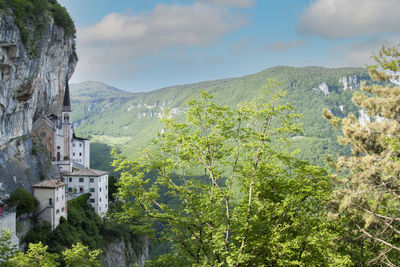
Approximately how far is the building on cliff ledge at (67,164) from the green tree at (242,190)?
1089 inches

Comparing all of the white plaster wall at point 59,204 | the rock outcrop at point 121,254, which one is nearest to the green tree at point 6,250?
the white plaster wall at point 59,204

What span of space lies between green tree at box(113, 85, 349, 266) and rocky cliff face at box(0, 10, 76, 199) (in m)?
25.5

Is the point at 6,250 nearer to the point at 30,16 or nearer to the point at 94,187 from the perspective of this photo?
the point at 94,187

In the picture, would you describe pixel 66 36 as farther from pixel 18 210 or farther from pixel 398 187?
pixel 398 187

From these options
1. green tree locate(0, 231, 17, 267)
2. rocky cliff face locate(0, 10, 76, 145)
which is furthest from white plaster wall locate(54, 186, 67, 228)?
green tree locate(0, 231, 17, 267)

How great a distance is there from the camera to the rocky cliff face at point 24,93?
33.0m

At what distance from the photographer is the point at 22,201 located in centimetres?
3128

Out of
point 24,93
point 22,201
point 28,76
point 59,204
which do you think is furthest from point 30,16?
point 59,204

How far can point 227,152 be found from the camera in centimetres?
1362

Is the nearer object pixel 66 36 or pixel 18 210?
pixel 18 210

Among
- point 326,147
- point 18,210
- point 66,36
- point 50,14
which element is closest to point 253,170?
point 18,210

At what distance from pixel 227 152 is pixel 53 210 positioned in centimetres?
2547

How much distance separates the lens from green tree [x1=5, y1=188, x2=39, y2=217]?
31078 mm

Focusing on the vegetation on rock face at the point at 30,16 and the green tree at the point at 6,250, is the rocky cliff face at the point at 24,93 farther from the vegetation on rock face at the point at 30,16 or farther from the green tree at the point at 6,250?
the green tree at the point at 6,250
